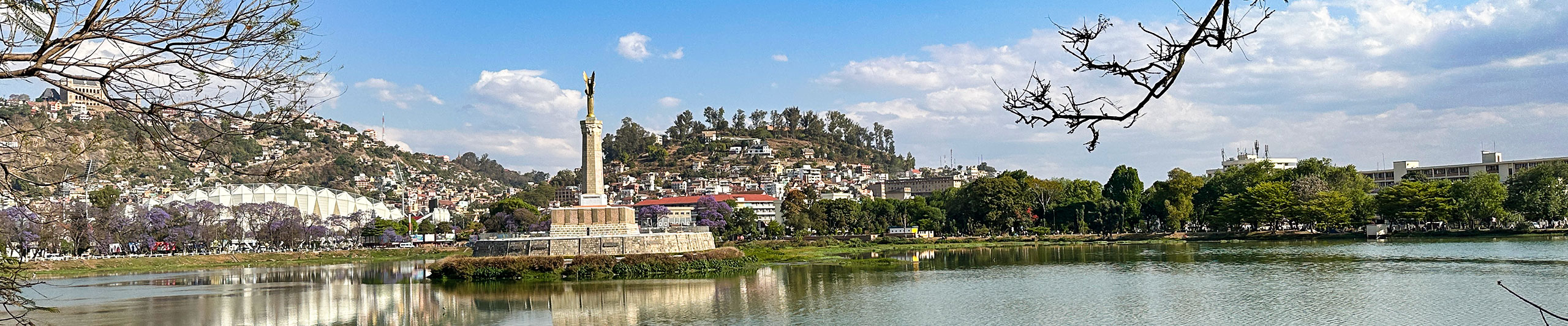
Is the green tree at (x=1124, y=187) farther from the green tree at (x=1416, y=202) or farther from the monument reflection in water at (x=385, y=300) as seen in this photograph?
the monument reflection in water at (x=385, y=300)

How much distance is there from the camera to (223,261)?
196 ft

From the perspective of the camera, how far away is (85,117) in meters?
8.88

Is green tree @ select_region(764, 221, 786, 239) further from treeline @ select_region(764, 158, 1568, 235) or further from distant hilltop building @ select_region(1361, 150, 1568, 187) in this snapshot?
distant hilltop building @ select_region(1361, 150, 1568, 187)

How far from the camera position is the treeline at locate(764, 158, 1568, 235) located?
64.8m

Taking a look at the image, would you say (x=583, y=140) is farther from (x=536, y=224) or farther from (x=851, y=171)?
(x=851, y=171)

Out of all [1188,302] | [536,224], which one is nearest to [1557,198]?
[1188,302]

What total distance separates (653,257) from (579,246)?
3.34m

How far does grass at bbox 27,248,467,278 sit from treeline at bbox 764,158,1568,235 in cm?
2801

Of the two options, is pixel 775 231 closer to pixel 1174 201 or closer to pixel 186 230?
pixel 1174 201

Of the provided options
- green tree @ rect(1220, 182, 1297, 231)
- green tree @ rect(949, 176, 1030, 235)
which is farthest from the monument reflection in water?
green tree @ rect(1220, 182, 1297, 231)

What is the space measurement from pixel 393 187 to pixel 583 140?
142 m

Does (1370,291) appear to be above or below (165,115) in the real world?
below

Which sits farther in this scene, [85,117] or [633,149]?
[633,149]

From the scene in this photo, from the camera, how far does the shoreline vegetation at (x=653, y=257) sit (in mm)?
37969
